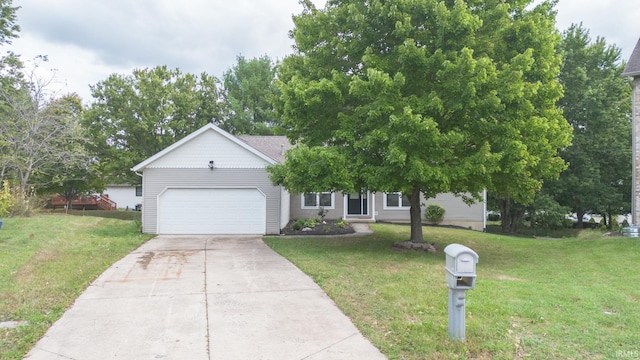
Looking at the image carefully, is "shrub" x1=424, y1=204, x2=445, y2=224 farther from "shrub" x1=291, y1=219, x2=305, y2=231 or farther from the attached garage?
the attached garage

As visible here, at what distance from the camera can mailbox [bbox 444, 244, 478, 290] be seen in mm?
4297

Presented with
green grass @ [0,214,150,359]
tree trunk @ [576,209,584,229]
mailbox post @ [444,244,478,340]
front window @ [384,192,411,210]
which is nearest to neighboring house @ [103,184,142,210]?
green grass @ [0,214,150,359]

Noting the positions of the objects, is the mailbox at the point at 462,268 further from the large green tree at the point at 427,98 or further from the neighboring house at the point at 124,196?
the neighboring house at the point at 124,196

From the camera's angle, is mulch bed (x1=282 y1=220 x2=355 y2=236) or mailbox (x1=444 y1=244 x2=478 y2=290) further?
mulch bed (x1=282 y1=220 x2=355 y2=236)

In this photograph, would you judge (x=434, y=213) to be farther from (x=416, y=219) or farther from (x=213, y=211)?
(x=213, y=211)

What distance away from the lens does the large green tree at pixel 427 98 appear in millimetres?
9625

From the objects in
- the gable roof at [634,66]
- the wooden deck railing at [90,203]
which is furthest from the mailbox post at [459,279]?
the wooden deck railing at [90,203]

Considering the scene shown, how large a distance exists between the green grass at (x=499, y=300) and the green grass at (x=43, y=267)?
406 centimetres

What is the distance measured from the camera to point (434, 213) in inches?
809

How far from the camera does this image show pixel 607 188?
2489 cm

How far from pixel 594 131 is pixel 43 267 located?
28.8 m

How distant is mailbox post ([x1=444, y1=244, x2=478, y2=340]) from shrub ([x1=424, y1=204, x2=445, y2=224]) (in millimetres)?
16557

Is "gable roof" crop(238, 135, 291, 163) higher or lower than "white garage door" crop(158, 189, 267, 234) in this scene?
higher

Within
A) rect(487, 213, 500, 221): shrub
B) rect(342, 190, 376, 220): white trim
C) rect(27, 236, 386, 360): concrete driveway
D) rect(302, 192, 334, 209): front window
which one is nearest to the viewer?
rect(27, 236, 386, 360): concrete driveway
